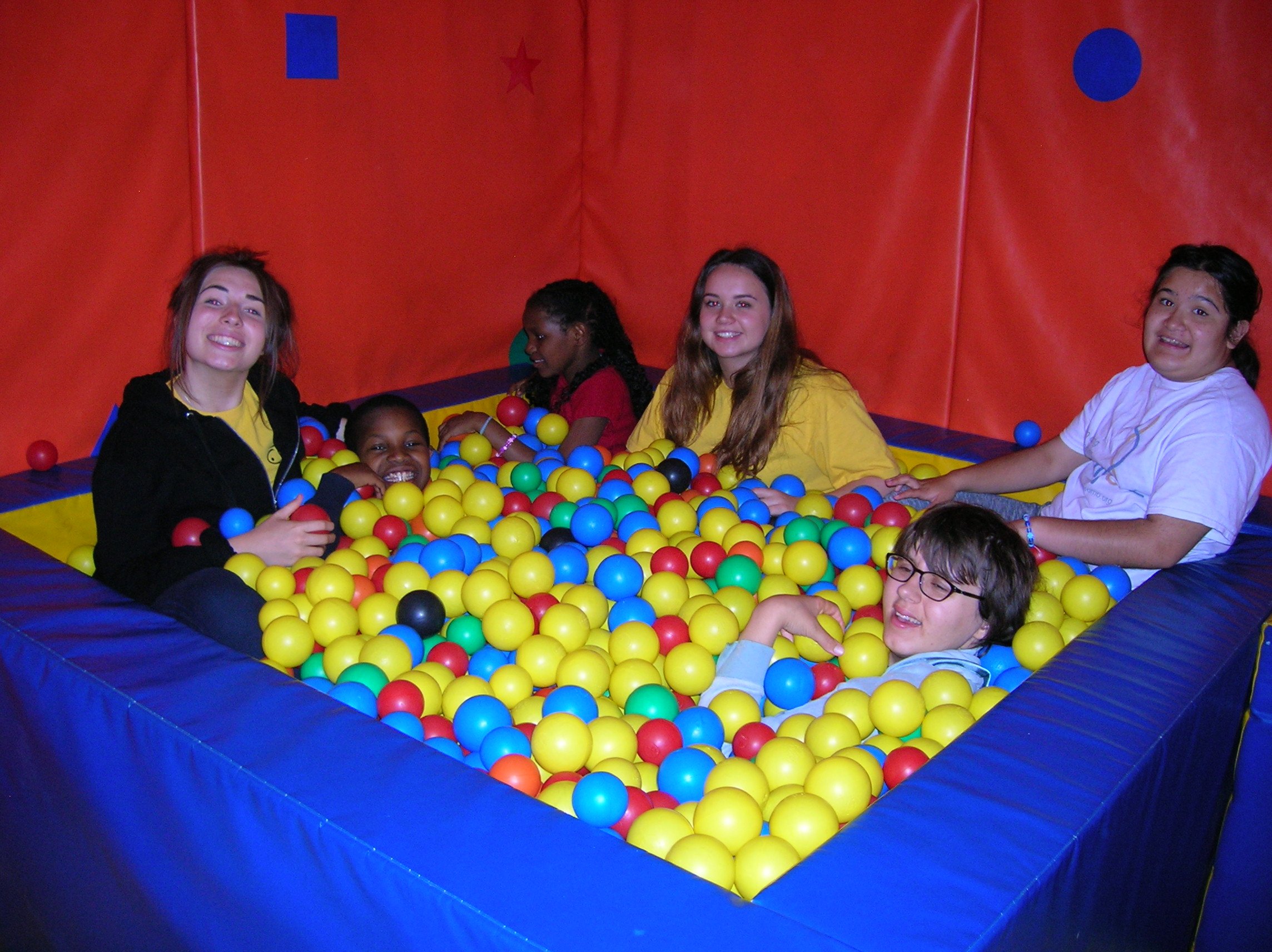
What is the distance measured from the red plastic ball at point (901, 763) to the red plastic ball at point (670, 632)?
0.53m

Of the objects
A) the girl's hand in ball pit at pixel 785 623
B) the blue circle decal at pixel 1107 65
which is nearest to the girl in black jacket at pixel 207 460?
the girl's hand in ball pit at pixel 785 623

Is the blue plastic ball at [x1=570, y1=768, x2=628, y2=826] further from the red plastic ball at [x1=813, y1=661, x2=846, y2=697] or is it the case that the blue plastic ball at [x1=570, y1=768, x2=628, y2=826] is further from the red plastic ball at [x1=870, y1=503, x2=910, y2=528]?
the red plastic ball at [x1=870, y1=503, x2=910, y2=528]

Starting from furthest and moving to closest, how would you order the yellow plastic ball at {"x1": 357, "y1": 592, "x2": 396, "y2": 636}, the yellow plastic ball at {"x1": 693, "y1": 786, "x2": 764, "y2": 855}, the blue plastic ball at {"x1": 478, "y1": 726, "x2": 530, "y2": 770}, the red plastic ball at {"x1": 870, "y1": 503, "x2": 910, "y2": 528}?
the red plastic ball at {"x1": 870, "y1": 503, "x2": 910, "y2": 528}, the yellow plastic ball at {"x1": 357, "y1": 592, "x2": 396, "y2": 636}, the blue plastic ball at {"x1": 478, "y1": 726, "x2": 530, "y2": 770}, the yellow plastic ball at {"x1": 693, "y1": 786, "x2": 764, "y2": 855}

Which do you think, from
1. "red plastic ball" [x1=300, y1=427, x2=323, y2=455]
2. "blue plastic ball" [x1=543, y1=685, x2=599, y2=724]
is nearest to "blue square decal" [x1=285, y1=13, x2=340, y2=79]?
"red plastic ball" [x1=300, y1=427, x2=323, y2=455]

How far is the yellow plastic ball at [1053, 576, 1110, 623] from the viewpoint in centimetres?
213

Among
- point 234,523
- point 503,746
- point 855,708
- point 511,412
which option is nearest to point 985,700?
point 855,708

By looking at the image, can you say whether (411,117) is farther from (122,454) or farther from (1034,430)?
(1034,430)

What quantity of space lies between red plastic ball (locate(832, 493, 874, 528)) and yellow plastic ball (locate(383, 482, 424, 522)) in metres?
1.04

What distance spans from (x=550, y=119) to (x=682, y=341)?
4.65 ft

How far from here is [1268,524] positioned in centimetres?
232

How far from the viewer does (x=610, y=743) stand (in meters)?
1.67

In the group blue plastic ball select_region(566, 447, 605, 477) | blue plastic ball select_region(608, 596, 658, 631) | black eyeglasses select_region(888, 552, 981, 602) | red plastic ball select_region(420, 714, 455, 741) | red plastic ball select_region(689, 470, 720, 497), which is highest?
black eyeglasses select_region(888, 552, 981, 602)

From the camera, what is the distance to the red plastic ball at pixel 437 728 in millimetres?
1757

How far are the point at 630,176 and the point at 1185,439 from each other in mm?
2304
